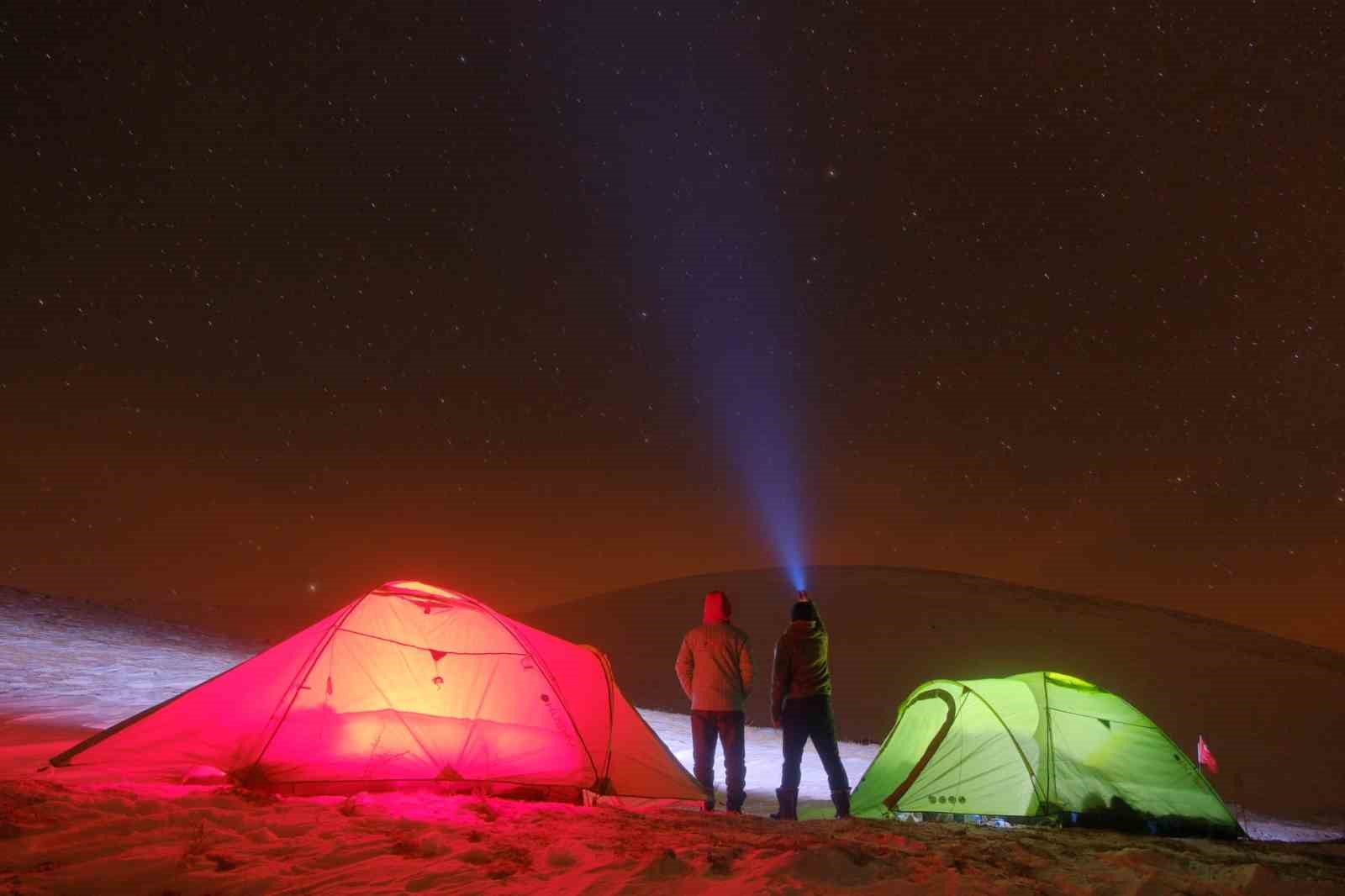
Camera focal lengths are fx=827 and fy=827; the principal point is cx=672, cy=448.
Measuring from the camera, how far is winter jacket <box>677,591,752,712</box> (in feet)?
26.0

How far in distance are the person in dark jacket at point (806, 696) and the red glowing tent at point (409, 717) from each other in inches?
45.3

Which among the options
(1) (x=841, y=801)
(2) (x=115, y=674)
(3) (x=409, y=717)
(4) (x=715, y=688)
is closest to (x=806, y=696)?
(4) (x=715, y=688)

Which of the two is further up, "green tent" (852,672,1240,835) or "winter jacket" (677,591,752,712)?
"winter jacket" (677,591,752,712)

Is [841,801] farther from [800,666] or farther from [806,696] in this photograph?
[800,666]

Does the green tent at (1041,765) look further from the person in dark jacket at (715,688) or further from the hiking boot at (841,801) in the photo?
the person in dark jacket at (715,688)

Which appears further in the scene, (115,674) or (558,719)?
(115,674)

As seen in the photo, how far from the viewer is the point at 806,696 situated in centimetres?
788

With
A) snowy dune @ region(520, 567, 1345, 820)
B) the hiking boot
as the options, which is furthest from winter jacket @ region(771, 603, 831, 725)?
snowy dune @ region(520, 567, 1345, 820)

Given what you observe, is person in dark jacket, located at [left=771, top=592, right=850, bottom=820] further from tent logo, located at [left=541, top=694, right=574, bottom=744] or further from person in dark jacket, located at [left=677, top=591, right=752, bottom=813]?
tent logo, located at [left=541, top=694, right=574, bottom=744]

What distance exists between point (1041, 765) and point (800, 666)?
2.32 metres

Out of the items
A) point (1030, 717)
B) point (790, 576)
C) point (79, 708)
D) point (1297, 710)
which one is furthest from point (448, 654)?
point (790, 576)

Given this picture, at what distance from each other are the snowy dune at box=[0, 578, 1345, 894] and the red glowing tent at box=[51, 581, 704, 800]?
430 millimetres

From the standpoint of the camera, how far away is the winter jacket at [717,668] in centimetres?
791

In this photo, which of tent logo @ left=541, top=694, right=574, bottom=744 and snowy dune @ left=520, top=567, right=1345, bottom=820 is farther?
snowy dune @ left=520, top=567, right=1345, bottom=820
